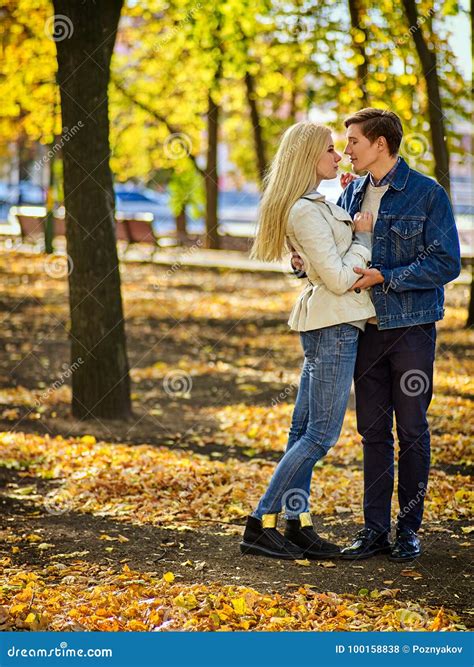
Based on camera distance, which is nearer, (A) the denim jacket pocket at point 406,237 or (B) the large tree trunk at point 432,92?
(A) the denim jacket pocket at point 406,237

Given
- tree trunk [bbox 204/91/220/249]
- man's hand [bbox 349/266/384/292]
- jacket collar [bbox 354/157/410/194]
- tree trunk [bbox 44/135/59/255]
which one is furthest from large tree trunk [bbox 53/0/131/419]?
tree trunk [bbox 204/91/220/249]

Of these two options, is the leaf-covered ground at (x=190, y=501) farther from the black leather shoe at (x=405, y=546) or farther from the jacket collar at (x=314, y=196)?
the jacket collar at (x=314, y=196)

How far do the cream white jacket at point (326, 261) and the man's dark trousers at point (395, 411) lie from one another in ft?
0.72

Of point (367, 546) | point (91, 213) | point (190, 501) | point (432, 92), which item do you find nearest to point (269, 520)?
point (367, 546)

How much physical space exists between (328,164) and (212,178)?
62.0ft

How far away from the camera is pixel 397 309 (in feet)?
14.8

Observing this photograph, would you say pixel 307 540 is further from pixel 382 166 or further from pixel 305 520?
pixel 382 166

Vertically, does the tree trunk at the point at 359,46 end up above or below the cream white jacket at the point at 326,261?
above

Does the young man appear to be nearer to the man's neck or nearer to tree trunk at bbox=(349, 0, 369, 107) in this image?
the man's neck

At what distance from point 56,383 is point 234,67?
6992mm

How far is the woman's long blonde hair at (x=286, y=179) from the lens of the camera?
14.5 ft

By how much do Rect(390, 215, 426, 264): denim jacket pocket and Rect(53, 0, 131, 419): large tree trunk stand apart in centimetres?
375

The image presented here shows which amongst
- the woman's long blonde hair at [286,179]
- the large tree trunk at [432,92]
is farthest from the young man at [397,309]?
the large tree trunk at [432,92]

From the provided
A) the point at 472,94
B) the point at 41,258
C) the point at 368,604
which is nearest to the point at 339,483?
the point at 368,604
